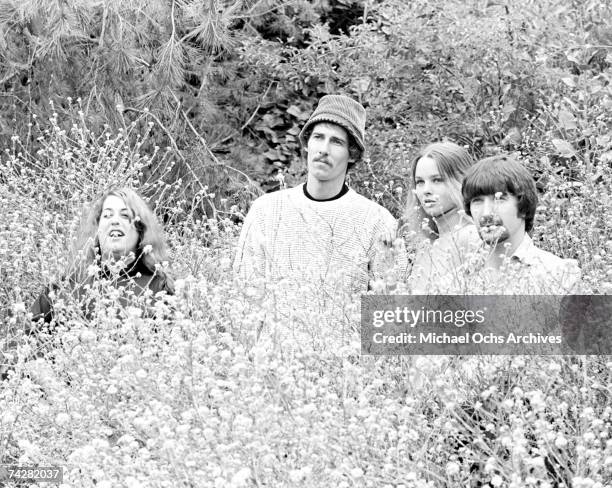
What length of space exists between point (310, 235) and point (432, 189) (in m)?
0.52

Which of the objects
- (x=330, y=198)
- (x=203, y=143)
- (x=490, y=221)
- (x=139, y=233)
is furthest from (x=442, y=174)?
(x=203, y=143)

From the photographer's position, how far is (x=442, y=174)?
3881 millimetres

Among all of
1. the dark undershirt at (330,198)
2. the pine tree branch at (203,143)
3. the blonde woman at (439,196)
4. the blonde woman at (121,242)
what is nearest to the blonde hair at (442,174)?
the blonde woman at (439,196)

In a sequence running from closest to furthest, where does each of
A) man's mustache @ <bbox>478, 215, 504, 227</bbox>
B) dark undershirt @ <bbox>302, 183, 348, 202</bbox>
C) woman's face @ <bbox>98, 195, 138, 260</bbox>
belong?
1. man's mustache @ <bbox>478, 215, 504, 227</bbox>
2. dark undershirt @ <bbox>302, 183, 348, 202</bbox>
3. woman's face @ <bbox>98, 195, 138, 260</bbox>

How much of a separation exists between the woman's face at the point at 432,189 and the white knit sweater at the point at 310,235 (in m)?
0.17

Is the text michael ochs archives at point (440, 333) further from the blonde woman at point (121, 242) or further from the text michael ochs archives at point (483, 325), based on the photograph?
the blonde woman at point (121, 242)

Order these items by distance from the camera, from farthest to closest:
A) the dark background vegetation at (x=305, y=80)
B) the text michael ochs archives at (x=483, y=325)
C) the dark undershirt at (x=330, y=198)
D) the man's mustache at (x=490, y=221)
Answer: the dark background vegetation at (x=305, y=80) < the dark undershirt at (x=330, y=198) < the man's mustache at (x=490, y=221) < the text michael ochs archives at (x=483, y=325)

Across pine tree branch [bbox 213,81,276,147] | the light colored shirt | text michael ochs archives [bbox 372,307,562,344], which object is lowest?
text michael ochs archives [bbox 372,307,562,344]

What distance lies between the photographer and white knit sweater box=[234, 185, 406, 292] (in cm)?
369

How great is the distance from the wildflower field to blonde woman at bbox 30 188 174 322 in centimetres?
11

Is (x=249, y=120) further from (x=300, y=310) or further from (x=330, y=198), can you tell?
(x=300, y=310)

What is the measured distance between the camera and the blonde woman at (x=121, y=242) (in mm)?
4121

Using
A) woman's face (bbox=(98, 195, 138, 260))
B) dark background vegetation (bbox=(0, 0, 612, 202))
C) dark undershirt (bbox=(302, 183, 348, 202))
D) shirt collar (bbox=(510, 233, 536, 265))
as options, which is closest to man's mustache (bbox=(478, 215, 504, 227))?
shirt collar (bbox=(510, 233, 536, 265))

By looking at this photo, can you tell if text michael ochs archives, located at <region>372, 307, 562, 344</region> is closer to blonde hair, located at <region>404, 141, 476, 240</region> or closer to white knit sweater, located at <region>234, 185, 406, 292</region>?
white knit sweater, located at <region>234, 185, 406, 292</region>
